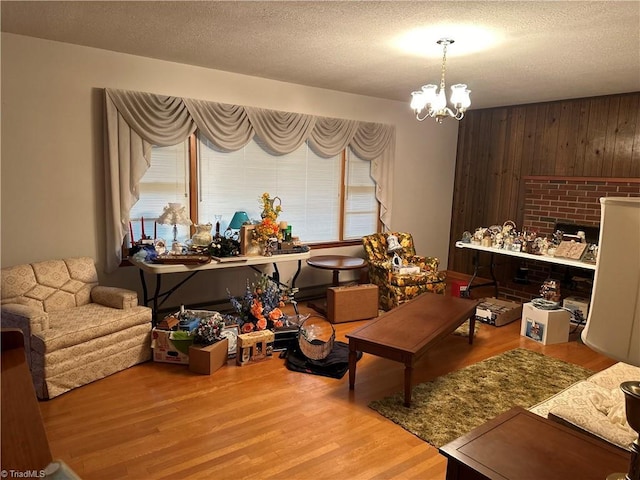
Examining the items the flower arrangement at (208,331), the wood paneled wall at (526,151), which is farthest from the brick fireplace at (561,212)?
the flower arrangement at (208,331)

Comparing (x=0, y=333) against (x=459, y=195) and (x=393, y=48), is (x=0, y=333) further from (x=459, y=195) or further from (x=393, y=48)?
(x=459, y=195)

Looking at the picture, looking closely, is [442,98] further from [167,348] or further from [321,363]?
[167,348]

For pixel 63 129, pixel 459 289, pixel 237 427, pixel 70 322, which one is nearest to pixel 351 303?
pixel 459 289

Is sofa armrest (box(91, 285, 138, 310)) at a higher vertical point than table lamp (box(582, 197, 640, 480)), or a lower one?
lower

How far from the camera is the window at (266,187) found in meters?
4.34

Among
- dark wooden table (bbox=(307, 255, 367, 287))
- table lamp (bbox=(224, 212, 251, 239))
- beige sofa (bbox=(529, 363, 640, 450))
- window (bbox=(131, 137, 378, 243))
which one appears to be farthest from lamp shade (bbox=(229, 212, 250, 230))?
beige sofa (bbox=(529, 363, 640, 450))

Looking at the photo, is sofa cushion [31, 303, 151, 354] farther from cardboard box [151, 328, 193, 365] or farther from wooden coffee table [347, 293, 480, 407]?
wooden coffee table [347, 293, 480, 407]

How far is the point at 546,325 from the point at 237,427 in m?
3.03

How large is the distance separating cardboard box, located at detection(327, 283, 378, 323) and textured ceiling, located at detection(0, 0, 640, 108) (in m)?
2.17

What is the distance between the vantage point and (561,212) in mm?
5441

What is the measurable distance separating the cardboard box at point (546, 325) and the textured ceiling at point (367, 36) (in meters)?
2.21

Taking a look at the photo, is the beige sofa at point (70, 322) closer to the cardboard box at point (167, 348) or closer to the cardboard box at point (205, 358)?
the cardboard box at point (167, 348)

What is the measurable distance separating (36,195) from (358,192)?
11.6 ft

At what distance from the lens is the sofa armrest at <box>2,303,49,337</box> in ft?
9.56
